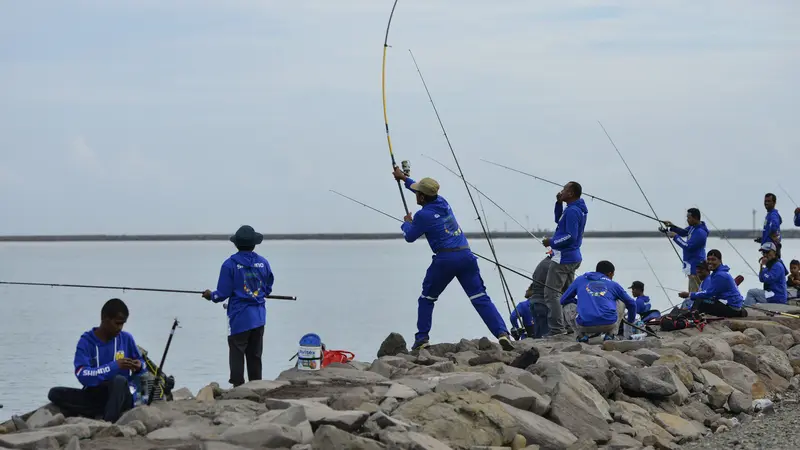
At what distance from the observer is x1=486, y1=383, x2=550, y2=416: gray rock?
8125mm

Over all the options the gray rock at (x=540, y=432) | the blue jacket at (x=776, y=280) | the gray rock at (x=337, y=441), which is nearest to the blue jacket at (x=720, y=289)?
the blue jacket at (x=776, y=280)

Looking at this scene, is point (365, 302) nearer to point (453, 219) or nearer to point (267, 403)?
point (453, 219)

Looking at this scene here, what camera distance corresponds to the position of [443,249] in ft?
34.9

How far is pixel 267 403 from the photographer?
767 cm

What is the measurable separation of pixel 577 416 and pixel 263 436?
2644 millimetres

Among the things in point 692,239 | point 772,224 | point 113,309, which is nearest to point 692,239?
point 692,239

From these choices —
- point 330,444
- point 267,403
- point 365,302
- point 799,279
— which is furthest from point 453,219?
point 365,302

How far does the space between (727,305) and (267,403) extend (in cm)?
730

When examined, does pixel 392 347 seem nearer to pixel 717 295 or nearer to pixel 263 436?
pixel 717 295

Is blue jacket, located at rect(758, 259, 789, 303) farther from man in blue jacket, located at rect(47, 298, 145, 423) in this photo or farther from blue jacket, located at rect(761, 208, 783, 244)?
man in blue jacket, located at rect(47, 298, 145, 423)

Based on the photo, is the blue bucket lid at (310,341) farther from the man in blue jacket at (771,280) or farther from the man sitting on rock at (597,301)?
the man in blue jacket at (771,280)

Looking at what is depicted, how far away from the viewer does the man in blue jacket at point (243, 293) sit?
364 inches

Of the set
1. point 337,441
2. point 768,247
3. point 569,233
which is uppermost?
point 569,233

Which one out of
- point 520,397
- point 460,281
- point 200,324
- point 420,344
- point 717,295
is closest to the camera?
point 520,397
